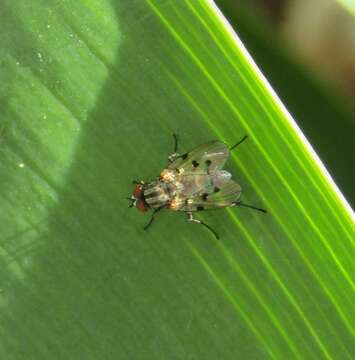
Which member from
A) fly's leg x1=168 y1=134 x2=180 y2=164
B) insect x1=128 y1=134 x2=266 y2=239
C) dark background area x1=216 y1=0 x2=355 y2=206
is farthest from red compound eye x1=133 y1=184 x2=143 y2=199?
dark background area x1=216 y1=0 x2=355 y2=206

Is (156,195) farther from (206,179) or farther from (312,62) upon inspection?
(312,62)

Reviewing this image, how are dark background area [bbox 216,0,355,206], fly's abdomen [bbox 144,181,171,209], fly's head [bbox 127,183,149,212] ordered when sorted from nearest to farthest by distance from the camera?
fly's head [bbox 127,183,149,212] < fly's abdomen [bbox 144,181,171,209] < dark background area [bbox 216,0,355,206]

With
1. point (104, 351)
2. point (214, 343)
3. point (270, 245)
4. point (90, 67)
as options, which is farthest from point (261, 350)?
point (90, 67)

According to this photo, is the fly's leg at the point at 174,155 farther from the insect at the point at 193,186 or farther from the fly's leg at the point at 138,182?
the fly's leg at the point at 138,182

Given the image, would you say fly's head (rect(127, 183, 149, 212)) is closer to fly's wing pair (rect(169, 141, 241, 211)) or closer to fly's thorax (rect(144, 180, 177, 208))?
fly's thorax (rect(144, 180, 177, 208))

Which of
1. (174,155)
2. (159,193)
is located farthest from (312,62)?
(174,155)

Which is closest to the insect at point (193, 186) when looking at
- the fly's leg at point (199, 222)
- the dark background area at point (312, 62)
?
the fly's leg at point (199, 222)

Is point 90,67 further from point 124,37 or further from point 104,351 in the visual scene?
point 104,351

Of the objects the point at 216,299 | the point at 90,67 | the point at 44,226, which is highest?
the point at 90,67
